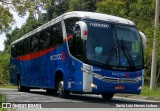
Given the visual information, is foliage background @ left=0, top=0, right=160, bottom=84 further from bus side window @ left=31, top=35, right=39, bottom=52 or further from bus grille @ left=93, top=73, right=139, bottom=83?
bus grille @ left=93, top=73, right=139, bottom=83

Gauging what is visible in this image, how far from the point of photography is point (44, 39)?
18.3 metres


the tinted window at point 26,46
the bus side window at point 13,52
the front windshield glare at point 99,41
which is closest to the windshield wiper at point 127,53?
the front windshield glare at point 99,41

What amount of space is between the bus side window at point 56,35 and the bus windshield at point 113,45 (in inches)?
87.8

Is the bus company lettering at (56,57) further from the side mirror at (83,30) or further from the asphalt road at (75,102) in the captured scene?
the side mirror at (83,30)

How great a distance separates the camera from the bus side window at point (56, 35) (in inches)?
620

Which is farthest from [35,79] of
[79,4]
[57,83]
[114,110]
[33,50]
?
[79,4]

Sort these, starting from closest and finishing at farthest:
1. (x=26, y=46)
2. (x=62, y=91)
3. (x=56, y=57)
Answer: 1. (x=62, y=91)
2. (x=56, y=57)
3. (x=26, y=46)

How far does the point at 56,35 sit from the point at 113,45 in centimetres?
351

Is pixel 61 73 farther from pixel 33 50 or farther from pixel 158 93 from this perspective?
pixel 158 93

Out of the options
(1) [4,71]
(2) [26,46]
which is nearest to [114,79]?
(2) [26,46]

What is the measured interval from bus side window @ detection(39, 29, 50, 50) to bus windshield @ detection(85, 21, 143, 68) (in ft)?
14.2

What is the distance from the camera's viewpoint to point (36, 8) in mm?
17328

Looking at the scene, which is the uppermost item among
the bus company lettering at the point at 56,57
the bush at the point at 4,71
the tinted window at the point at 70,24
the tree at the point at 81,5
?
the tree at the point at 81,5

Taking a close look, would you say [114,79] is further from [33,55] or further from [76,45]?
[33,55]
